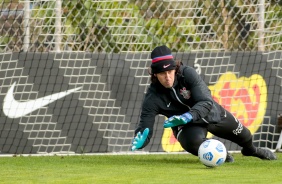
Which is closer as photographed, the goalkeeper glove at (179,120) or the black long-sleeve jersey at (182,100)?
the goalkeeper glove at (179,120)

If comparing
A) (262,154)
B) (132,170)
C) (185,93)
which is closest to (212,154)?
(132,170)

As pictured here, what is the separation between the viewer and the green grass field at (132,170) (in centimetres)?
769

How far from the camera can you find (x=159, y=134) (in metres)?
12.1

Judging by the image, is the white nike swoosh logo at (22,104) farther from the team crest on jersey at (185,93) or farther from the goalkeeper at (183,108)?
the team crest on jersey at (185,93)

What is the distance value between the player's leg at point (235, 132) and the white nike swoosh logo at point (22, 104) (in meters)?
2.89

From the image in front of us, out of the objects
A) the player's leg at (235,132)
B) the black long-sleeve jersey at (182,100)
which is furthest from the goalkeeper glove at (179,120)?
the player's leg at (235,132)

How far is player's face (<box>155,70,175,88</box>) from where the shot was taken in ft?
30.0

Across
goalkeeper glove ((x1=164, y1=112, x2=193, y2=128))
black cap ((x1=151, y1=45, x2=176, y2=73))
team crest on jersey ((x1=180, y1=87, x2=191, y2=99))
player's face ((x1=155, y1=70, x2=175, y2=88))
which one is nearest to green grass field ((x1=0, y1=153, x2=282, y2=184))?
goalkeeper glove ((x1=164, y1=112, x2=193, y2=128))

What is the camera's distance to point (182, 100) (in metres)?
9.44

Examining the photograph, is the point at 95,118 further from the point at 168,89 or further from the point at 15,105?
the point at 168,89

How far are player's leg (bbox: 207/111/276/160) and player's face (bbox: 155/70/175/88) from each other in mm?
785

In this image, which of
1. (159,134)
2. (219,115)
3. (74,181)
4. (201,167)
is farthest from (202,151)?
(159,134)

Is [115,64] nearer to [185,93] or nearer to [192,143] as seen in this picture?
[185,93]

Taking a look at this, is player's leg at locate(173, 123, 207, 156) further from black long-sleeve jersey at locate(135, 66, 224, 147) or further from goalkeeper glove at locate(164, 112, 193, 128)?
goalkeeper glove at locate(164, 112, 193, 128)
